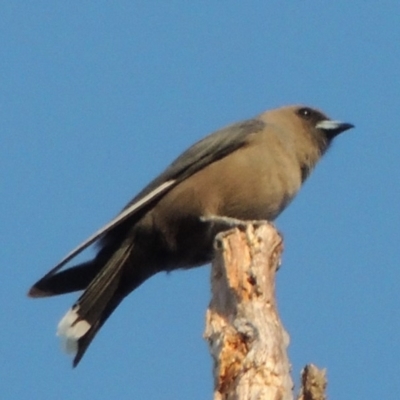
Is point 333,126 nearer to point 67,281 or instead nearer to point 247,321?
point 67,281

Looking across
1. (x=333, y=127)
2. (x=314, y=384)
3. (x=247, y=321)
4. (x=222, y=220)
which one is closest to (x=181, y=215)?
(x=222, y=220)

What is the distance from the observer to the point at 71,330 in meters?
7.04

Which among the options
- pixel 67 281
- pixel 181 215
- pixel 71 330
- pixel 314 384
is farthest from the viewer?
pixel 181 215

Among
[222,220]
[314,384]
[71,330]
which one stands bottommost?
[314,384]

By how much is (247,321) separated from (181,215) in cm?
268

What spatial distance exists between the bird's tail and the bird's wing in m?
0.32

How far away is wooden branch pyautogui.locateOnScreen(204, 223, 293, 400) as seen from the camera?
4.63 m

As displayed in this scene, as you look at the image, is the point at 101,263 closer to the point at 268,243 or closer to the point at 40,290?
the point at 40,290

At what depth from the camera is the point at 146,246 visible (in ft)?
25.1

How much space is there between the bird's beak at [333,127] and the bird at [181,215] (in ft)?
3.35

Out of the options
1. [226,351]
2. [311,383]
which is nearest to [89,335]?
[226,351]

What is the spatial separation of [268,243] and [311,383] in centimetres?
146

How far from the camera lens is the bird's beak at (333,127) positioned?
355 inches

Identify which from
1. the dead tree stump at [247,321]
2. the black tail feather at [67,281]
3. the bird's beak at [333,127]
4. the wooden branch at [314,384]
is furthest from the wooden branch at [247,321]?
the bird's beak at [333,127]
